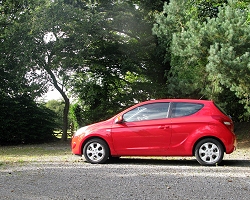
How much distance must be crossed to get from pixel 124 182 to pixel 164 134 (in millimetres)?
2592

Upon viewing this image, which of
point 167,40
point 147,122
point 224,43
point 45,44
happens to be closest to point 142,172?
point 147,122

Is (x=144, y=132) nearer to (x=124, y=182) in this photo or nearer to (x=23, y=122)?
(x=124, y=182)

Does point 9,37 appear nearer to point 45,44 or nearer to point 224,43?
point 45,44

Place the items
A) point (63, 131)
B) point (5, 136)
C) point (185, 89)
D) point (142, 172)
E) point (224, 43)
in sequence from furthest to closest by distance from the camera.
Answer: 1. point (63, 131)
2. point (5, 136)
3. point (185, 89)
4. point (224, 43)
5. point (142, 172)

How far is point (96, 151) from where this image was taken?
8.98 metres

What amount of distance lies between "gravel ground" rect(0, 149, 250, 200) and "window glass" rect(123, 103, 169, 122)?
134 cm

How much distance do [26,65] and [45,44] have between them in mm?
1764

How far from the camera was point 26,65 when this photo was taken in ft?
61.5

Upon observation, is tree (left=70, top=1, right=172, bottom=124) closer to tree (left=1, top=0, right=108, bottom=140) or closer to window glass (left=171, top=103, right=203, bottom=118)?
tree (left=1, top=0, right=108, bottom=140)

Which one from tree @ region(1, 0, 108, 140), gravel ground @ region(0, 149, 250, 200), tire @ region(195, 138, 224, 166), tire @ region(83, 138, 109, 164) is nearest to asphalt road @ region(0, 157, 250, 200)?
gravel ground @ region(0, 149, 250, 200)

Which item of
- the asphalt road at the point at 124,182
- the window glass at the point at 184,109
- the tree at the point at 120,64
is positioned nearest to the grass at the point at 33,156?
the asphalt road at the point at 124,182

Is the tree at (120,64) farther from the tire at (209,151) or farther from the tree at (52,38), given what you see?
the tire at (209,151)

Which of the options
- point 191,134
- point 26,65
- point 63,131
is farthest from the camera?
point 63,131

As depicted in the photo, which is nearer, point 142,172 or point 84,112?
point 142,172
